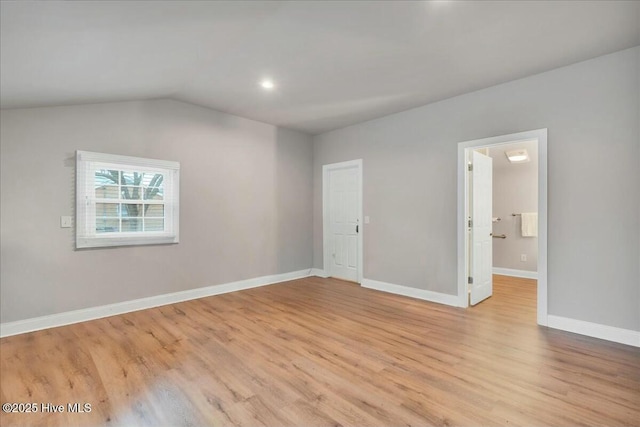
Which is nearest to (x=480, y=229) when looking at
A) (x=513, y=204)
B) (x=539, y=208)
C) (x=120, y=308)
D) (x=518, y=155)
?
(x=539, y=208)

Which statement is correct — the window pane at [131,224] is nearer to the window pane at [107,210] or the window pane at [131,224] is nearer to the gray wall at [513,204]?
the window pane at [107,210]

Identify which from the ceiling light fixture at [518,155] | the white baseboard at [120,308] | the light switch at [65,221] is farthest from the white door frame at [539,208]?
the light switch at [65,221]

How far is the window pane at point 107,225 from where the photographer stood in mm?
3561

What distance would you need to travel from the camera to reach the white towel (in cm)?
555

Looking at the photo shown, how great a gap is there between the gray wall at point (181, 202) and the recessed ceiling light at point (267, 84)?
137 cm

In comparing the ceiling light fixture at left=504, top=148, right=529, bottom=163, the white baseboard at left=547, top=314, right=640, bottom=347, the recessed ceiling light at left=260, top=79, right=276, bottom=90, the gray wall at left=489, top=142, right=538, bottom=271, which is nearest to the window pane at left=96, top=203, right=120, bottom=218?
the recessed ceiling light at left=260, top=79, right=276, bottom=90

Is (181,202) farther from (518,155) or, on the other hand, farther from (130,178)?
(518,155)

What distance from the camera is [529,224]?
5.59 m

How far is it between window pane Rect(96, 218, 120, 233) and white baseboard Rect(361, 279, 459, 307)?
3583 mm

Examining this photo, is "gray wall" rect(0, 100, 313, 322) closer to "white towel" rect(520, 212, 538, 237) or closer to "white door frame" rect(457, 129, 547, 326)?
"white door frame" rect(457, 129, 547, 326)

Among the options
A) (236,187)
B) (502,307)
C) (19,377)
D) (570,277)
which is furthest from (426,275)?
(19,377)

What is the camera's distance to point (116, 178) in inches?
145

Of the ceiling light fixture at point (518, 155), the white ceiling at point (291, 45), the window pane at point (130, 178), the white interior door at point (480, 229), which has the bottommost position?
the white interior door at point (480, 229)

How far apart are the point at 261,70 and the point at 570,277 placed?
3.75 meters
